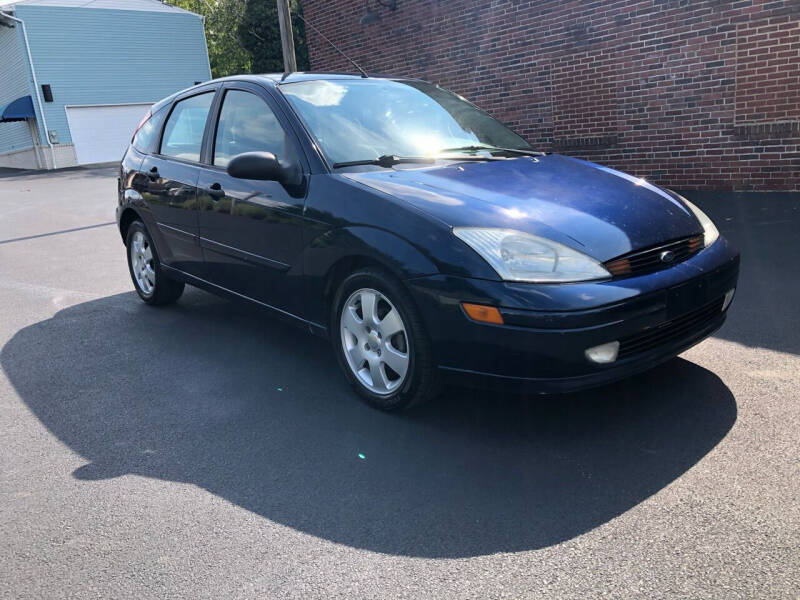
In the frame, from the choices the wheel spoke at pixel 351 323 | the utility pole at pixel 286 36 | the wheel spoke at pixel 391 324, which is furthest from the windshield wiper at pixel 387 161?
the utility pole at pixel 286 36

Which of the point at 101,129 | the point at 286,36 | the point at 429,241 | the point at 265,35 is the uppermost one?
the point at 265,35

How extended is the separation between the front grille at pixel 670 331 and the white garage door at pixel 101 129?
3036 cm

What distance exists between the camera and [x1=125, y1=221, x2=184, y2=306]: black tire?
582 cm

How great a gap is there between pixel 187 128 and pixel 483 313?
316cm

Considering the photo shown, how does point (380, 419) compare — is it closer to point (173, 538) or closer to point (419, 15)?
point (173, 538)

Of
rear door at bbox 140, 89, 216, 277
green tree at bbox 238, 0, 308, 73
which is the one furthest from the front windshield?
green tree at bbox 238, 0, 308, 73

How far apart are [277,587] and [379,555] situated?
37 cm

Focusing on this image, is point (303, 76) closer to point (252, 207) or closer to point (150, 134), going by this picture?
point (252, 207)

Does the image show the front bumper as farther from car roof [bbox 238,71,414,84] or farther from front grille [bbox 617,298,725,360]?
car roof [bbox 238,71,414,84]

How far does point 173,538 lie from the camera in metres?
2.74

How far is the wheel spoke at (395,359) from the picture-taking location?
3524 millimetres

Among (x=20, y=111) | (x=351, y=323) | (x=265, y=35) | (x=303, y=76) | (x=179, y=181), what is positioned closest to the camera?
(x=351, y=323)

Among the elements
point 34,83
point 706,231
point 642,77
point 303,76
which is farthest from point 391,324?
point 34,83

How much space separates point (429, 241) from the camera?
130 inches
